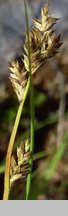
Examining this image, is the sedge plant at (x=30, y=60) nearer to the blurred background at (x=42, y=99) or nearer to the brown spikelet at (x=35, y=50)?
the brown spikelet at (x=35, y=50)

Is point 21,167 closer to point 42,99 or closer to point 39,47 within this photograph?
point 39,47

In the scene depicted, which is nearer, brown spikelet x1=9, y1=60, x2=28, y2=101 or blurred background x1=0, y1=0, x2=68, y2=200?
brown spikelet x1=9, y1=60, x2=28, y2=101

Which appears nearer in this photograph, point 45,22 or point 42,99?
point 45,22

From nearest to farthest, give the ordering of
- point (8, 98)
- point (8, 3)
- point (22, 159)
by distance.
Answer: point (22, 159)
point (8, 98)
point (8, 3)

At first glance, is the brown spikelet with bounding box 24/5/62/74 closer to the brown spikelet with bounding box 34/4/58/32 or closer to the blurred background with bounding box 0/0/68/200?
the brown spikelet with bounding box 34/4/58/32

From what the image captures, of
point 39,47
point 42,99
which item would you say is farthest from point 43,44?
point 42,99

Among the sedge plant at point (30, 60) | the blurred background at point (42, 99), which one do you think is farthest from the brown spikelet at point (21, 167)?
the blurred background at point (42, 99)

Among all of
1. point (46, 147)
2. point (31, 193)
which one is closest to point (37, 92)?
point (46, 147)

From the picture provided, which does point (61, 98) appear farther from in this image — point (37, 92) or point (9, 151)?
point (9, 151)

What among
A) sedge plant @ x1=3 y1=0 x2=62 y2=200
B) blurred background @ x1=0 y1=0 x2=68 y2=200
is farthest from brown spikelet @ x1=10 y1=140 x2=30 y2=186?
blurred background @ x1=0 y1=0 x2=68 y2=200
